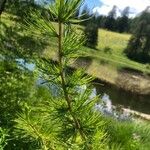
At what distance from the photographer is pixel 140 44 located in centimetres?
14325

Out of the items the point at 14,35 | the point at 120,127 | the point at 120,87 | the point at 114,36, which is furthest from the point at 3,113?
the point at 114,36

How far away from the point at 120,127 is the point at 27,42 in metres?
3.72

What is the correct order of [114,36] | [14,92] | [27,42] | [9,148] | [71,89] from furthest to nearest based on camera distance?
1. [114,36]
2. [27,42]
3. [14,92]
4. [9,148]
5. [71,89]

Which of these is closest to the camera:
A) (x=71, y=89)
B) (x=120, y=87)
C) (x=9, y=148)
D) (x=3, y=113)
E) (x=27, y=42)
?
(x=71, y=89)

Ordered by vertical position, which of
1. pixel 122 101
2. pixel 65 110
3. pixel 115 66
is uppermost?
pixel 65 110

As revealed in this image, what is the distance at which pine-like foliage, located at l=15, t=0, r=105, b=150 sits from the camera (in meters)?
2.56

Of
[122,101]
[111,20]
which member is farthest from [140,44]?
[122,101]

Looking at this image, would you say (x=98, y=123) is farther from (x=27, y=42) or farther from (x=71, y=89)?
(x=27, y=42)

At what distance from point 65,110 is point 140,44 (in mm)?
142170

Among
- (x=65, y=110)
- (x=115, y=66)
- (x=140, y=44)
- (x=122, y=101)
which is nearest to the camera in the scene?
(x=65, y=110)

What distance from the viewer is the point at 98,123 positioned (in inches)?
108

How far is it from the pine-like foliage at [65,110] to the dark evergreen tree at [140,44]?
140595 millimetres

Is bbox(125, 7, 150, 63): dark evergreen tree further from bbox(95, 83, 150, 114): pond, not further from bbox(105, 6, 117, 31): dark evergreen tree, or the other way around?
bbox(95, 83, 150, 114): pond

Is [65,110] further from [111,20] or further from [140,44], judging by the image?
[111,20]
